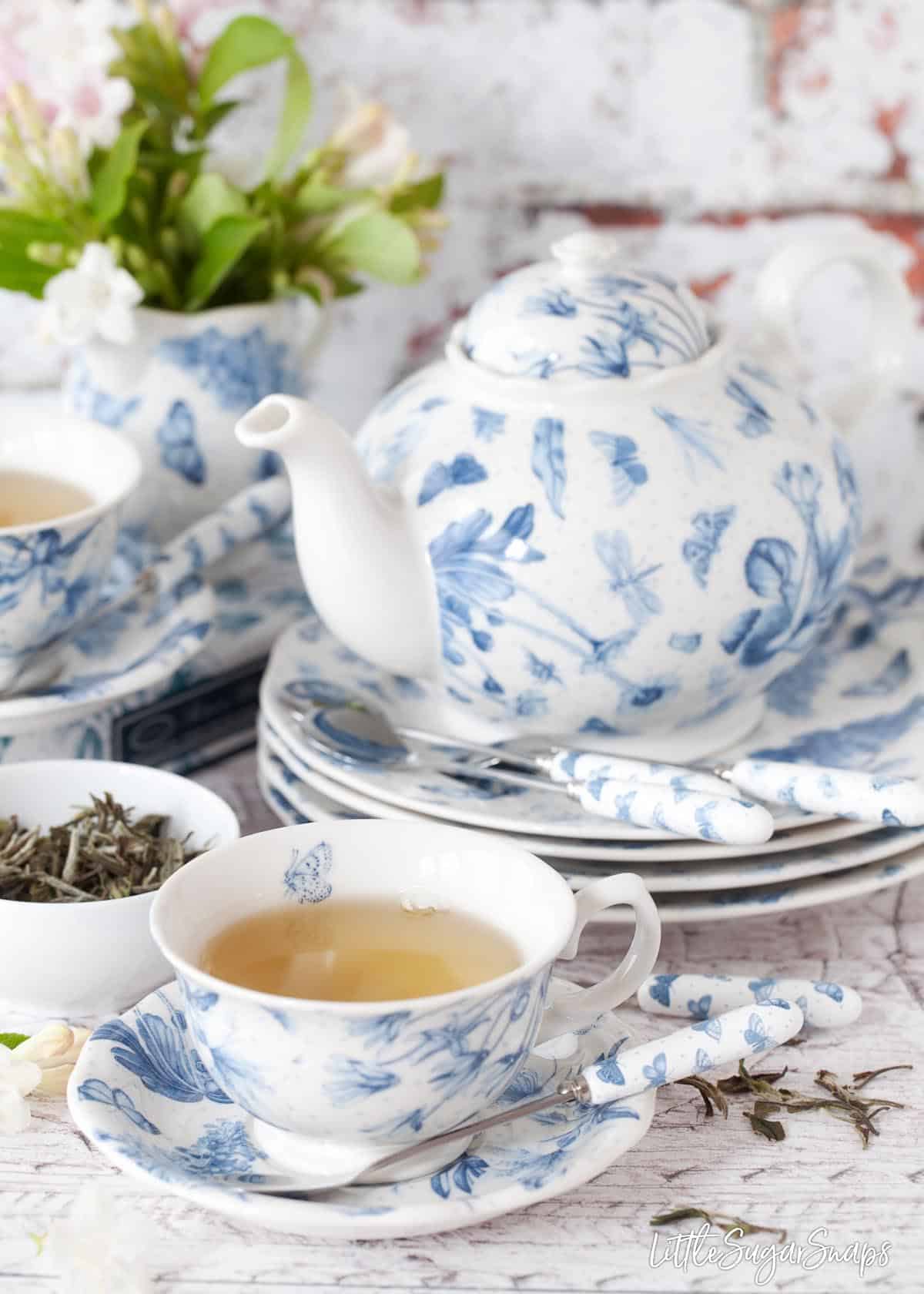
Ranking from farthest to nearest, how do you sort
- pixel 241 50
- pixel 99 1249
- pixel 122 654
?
pixel 241 50, pixel 122 654, pixel 99 1249

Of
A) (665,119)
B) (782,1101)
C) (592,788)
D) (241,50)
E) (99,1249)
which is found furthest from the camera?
(665,119)

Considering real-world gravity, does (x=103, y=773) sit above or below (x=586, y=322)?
below

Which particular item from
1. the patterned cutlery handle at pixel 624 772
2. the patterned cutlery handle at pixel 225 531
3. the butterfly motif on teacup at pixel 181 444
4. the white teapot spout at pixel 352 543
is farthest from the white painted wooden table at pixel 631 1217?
the butterfly motif on teacup at pixel 181 444

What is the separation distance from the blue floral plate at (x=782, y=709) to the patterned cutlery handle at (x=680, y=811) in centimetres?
1

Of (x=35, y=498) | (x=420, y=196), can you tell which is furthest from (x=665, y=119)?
(x=35, y=498)

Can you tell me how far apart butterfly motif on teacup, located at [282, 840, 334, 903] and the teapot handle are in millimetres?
439

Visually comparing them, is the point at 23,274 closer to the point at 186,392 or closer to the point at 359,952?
the point at 186,392

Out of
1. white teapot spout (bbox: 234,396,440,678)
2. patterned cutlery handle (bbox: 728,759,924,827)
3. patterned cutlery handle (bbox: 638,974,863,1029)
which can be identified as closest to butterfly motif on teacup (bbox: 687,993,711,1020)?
patterned cutlery handle (bbox: 638,974,863,1029)

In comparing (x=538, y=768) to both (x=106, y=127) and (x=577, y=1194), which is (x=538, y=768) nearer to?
(x=577, y=1194)

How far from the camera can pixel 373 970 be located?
61cm

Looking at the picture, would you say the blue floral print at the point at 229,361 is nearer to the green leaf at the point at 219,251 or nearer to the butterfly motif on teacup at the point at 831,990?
the green leaf at the point at 219,251

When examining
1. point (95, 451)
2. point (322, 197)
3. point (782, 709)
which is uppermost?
point (322, 197)

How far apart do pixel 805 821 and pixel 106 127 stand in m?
0.60

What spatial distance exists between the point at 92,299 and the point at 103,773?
33 cm
